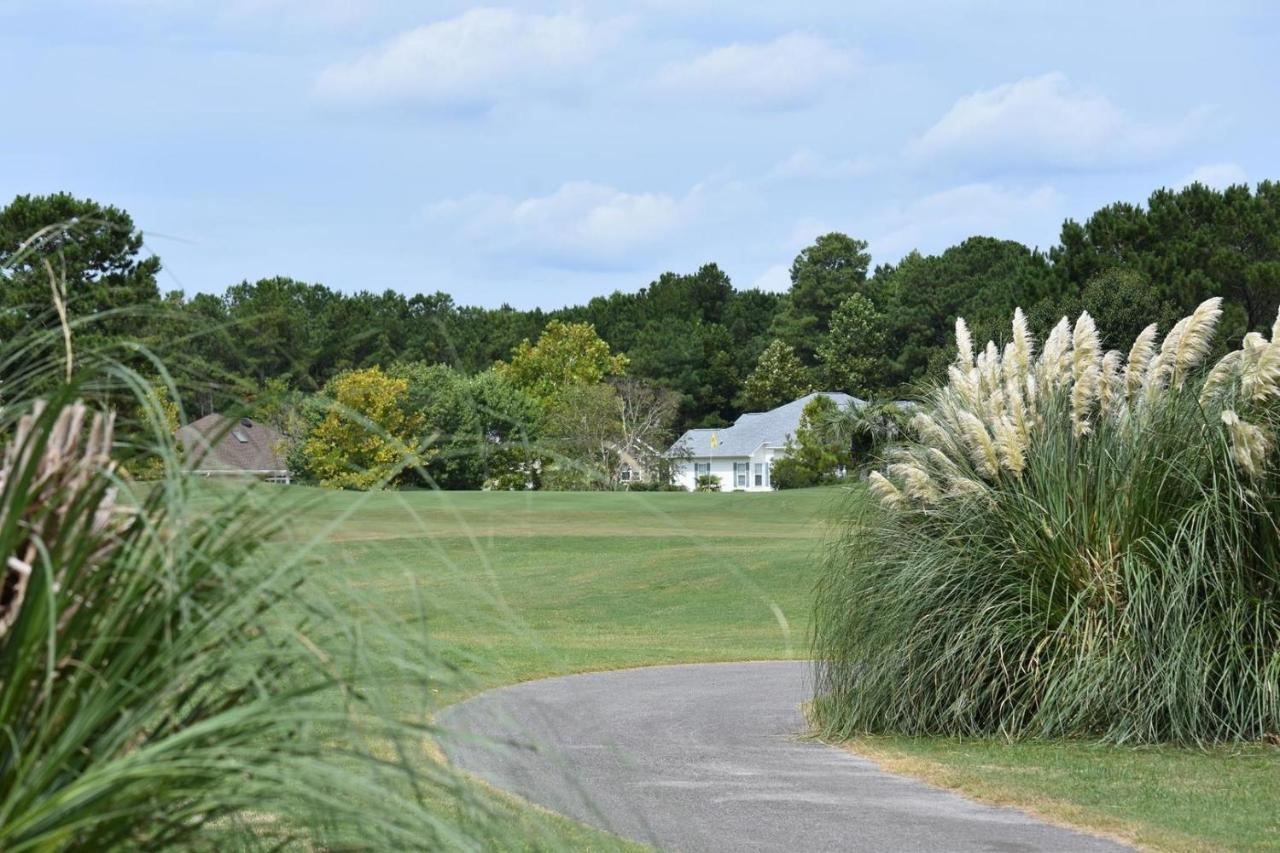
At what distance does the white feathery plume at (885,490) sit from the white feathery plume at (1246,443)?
7.62ft

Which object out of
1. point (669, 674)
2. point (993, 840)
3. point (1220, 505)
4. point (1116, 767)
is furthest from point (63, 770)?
point (669, 674)

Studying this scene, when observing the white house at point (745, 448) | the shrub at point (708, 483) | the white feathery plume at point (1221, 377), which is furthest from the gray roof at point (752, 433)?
the white feathery plume at point (1221, 377)

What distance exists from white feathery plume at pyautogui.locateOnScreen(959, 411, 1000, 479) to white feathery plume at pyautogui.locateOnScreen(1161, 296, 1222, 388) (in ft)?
4.82

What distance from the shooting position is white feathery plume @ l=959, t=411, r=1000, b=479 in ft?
34.7

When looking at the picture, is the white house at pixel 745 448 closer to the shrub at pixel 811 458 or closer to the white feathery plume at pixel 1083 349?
the shrub at pixel 811 458

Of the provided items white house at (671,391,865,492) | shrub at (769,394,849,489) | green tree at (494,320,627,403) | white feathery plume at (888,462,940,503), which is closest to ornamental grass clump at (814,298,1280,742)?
white feathery plume at (888,462,940,503)

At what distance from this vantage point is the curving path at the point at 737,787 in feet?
25.3

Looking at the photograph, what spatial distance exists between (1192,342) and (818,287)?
9793 cm

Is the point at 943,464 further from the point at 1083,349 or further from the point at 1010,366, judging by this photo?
the point at 1083,349

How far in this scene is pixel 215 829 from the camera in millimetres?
2594

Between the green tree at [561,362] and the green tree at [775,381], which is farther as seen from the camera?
the green tree at [775,381]

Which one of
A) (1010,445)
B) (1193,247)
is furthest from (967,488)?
(1193,247)

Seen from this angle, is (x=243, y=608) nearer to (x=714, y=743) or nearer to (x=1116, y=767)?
(x=1116, y=767)

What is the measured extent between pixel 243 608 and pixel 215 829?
1.56 feet
